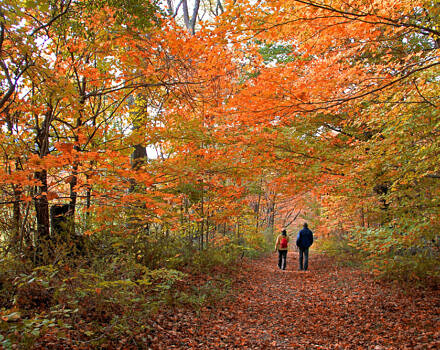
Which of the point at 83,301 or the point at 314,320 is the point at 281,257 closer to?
the point at 314,320

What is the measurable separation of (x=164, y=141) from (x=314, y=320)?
201 inches

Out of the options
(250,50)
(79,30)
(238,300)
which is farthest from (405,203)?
(79,30)

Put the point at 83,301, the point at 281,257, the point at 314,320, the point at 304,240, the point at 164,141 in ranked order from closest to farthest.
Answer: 1. the point at 83,301
2. the point at 314,320
3. the point at 164,141
4. the point at 304,240
5. the point at 281,257

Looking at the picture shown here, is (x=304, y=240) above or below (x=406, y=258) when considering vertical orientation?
below

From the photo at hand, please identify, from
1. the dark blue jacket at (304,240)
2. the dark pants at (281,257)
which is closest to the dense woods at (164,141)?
the dark blue jacket at (304,240)

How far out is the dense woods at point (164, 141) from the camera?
3.95 m

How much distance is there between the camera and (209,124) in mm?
8953

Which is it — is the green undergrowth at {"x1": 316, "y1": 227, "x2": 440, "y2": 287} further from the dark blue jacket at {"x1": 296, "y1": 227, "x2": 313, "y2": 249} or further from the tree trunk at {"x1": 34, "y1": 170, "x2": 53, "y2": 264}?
the tree trunk at {"x1": 34, "y1": 170, "x2": 53, "y2": 264}

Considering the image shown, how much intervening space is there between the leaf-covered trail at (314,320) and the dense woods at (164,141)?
565 mm

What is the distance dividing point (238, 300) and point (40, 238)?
14.5 feet

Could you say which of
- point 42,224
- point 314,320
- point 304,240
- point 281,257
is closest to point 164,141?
point 42,224

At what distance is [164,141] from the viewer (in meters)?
6.81

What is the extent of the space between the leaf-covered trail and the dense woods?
565 millimetres

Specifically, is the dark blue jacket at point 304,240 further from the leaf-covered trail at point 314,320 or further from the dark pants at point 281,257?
the leaf-covered trail at point 314,320
